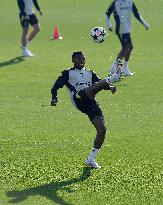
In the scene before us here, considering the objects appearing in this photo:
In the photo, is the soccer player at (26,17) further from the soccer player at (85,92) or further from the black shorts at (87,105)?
the black shorts at (87,105)

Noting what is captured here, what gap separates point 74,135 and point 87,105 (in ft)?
6.59

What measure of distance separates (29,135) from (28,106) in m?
2.67

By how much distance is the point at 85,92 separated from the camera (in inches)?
444

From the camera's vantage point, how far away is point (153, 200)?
31.9 feet

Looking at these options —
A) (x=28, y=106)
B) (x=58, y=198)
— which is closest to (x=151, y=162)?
(x=58, y=198)

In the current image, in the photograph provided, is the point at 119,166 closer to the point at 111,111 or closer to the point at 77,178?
the point at 77,178

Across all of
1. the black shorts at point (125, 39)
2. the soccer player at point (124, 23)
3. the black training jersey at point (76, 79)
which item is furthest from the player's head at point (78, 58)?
the black shorts at point (125, 39)

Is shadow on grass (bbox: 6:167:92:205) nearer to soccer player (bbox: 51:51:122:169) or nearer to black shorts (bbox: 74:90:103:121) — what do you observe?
soccer player (bbox: 51:51:122:169)

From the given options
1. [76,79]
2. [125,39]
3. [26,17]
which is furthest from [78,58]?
[26,17]

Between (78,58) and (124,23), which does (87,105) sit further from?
(124,23)

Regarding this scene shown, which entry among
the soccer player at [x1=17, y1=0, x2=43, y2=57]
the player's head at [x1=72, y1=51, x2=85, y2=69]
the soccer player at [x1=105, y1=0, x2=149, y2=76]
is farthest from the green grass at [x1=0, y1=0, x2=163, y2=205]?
the player's head at [x1=72, y1=51, x2=85, y2=69]

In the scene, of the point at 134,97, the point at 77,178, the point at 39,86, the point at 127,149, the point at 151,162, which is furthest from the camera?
the point at 39,86

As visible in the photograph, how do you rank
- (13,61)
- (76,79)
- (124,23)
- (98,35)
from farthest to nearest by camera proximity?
1. (13,61)
2. (124,23)
3. (98,35)
4. (76,79)

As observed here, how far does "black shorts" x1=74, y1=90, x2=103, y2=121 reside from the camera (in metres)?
11.4
